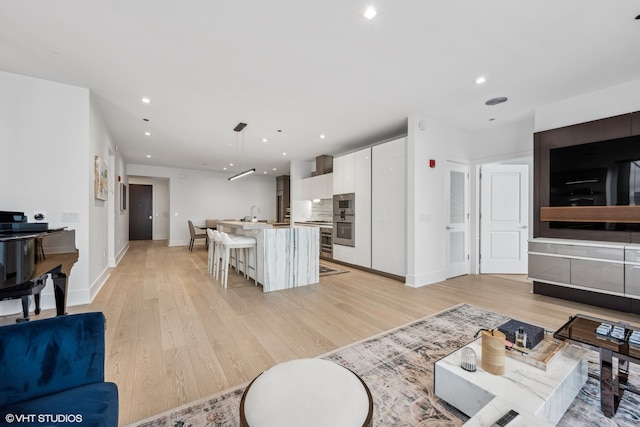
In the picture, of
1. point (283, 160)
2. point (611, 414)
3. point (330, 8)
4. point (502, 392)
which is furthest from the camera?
point (283, 160)

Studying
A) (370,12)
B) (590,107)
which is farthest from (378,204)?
(370,12)

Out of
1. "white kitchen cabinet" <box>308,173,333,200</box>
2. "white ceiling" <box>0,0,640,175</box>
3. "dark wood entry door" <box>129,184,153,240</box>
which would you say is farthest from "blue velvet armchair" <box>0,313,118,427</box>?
"dark wood entry door" <box>129,184,153,240</box>

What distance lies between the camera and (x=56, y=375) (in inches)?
44.1

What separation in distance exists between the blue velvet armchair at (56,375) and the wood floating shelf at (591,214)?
494 centimetres

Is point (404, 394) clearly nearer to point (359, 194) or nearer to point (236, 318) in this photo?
point (236, 318)

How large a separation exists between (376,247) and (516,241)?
2.67 metres

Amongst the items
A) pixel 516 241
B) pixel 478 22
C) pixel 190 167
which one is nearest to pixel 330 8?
pixel 478 22

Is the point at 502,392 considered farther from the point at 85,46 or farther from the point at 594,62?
the point at 85,46

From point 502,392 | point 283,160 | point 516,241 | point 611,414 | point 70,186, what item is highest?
point 283,160

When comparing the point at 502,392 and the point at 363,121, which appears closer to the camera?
the point at 502,392

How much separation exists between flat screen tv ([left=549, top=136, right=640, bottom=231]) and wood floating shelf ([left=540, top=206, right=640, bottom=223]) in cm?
6

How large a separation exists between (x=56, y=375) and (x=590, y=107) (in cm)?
564

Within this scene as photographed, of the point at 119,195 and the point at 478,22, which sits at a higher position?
the point at 478,22

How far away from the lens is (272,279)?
13.0 feet
